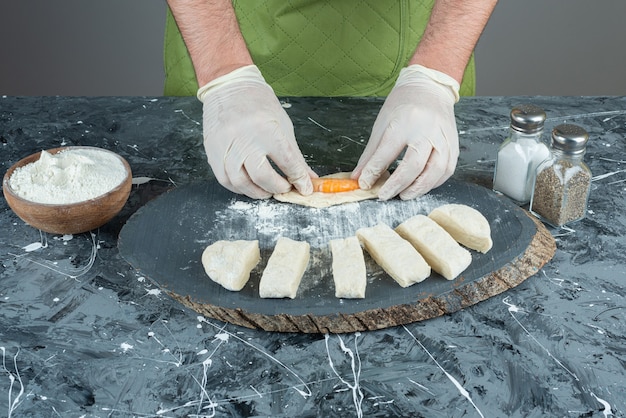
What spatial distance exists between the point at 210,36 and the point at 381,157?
66cm

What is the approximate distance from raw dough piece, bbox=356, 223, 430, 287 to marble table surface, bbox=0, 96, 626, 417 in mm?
114

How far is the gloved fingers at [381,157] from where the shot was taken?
80.4 inches

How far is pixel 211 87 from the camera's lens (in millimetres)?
2199

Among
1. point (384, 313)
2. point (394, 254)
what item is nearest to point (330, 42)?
point (394, 254)

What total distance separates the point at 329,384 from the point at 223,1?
130 cm

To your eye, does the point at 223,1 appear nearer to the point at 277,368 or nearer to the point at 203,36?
the point at 203,36

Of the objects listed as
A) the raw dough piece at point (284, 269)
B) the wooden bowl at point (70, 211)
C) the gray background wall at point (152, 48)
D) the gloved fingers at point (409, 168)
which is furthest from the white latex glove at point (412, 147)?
the gray background wall at point (152, 48)

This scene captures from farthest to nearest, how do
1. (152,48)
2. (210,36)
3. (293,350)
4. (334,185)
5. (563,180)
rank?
(152,48)
(210,36)
(334,185)
(563,180)
(293,350)

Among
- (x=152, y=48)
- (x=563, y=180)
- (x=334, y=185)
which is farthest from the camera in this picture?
(x=152, y=48)

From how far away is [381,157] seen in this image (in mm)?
2059

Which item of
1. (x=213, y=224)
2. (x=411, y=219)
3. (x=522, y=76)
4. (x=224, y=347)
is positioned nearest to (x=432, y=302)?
(x=411, y=219)

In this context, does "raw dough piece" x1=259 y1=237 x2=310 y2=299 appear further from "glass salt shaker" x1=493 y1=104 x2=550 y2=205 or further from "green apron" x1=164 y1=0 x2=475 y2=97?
"green apron" x1=164 y1=0 x2=475 y2=97

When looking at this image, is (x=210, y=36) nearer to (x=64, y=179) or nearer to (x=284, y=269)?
(x=64, y=179)

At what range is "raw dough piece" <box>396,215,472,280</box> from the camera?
1.76m
